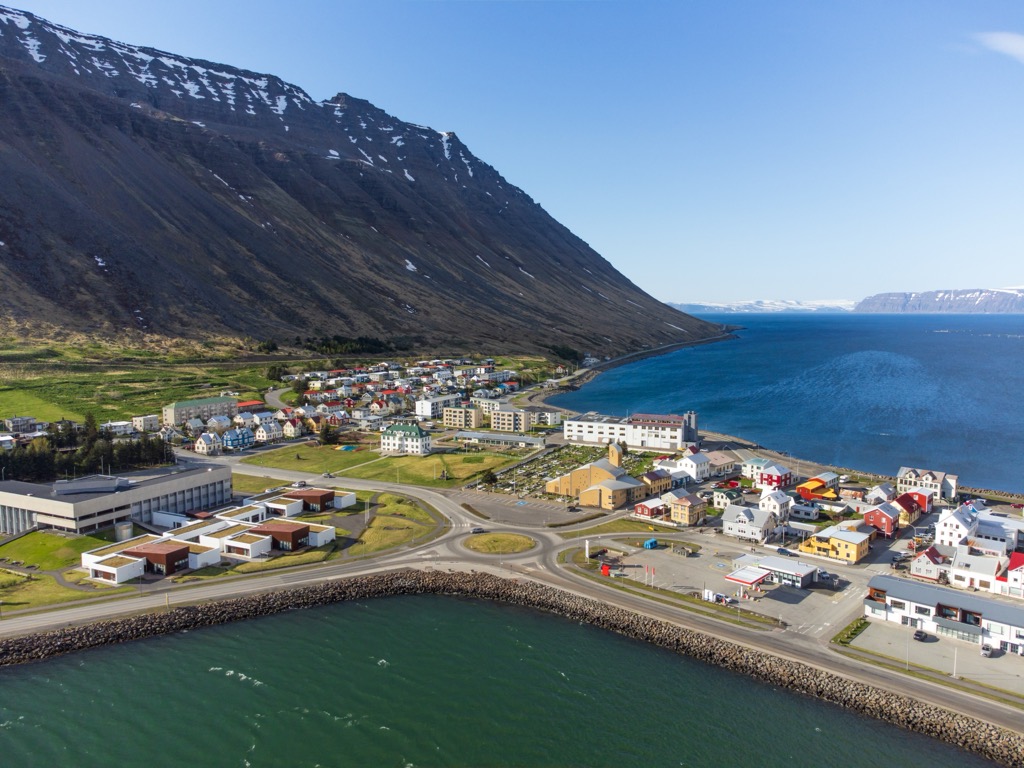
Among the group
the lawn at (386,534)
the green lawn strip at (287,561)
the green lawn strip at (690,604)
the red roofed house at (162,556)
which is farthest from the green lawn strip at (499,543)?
the red roofed house at (162,556)

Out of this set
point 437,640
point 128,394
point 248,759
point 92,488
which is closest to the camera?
point 248,759

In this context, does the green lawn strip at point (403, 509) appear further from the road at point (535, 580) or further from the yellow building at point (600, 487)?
the yellow building at point (600, 487)

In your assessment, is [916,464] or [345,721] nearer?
[345,721]

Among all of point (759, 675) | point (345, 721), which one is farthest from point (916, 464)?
point (345, 721)

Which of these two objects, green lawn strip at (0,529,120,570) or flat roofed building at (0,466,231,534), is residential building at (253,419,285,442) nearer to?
flat roofed building at (0,466,231,534)

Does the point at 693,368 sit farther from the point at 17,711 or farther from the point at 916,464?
the point at 17,711

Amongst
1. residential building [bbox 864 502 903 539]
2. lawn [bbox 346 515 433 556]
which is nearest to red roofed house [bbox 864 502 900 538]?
residential building [bbox 864 502 903 539]

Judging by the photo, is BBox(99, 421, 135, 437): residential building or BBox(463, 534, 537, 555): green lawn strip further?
BBox(99, 421, 135, 437): residential building

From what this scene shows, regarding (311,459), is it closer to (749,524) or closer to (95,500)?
(95,500)

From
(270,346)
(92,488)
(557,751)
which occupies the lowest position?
(557,751)
